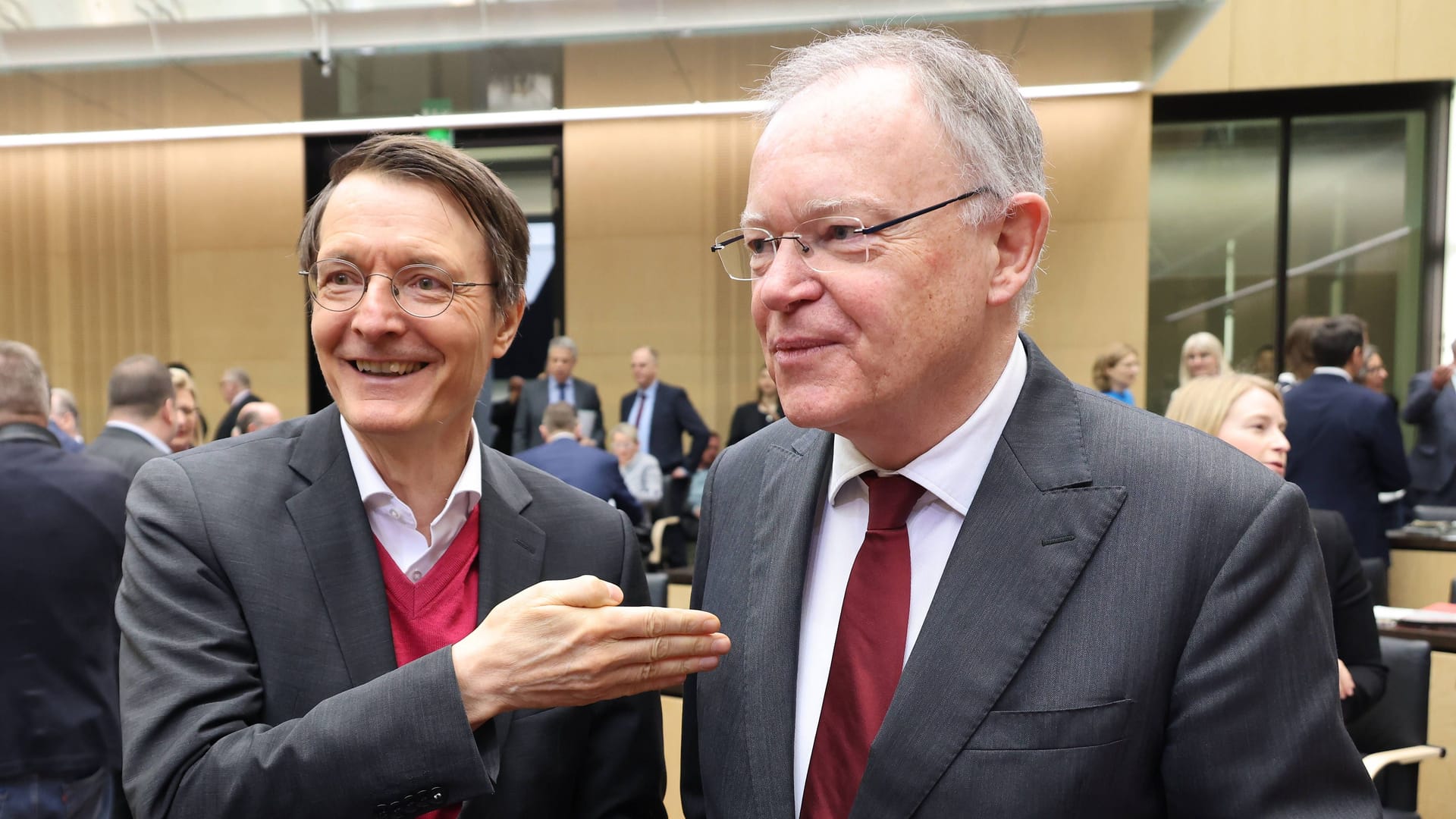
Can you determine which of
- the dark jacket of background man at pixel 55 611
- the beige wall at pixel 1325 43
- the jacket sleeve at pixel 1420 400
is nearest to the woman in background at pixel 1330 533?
the dark jacket of background man at pixel 55 611

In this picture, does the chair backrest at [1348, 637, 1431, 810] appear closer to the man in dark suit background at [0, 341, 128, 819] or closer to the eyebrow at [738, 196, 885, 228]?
the eyebrow at [738, 196, 885, 228]

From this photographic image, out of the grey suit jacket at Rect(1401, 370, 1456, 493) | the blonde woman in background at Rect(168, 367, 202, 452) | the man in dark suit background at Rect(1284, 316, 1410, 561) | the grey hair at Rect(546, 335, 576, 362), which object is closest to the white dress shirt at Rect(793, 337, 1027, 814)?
the man in dark suit background at Rect(1284, 316, 1410, 561)

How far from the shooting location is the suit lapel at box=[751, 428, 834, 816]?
4.25 feet

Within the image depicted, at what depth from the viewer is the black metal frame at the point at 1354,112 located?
377 inches

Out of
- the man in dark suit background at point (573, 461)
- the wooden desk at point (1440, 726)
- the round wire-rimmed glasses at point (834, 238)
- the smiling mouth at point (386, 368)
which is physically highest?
the round wire-rimmed glasses at point (834, 238)

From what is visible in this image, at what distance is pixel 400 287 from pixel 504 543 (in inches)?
15.2

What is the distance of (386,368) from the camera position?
1.51 meters

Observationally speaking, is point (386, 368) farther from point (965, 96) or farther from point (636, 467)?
point (636, 467)

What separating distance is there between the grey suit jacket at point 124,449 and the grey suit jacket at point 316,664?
9.14 feet

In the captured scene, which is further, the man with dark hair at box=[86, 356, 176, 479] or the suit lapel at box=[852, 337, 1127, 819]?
the man with dark hair at box=[86, 356, 176, 479]

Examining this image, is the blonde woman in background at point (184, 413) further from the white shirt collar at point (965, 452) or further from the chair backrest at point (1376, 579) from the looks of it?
the chair backrest at point (1376, 579)

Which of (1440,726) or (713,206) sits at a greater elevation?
(713,206)

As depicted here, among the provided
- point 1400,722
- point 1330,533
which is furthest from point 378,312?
point 1400,722

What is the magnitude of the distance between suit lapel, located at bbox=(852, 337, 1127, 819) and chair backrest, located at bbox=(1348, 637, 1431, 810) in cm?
243
